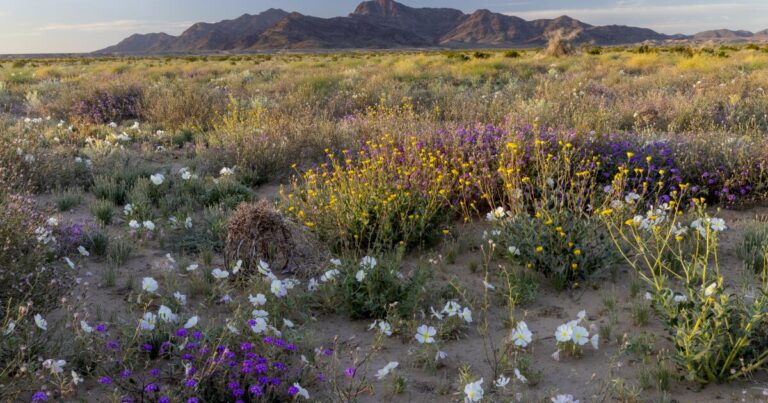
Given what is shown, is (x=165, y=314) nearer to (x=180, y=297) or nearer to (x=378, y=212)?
(x=180, y=297)

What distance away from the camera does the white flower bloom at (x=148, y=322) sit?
9.69 ft

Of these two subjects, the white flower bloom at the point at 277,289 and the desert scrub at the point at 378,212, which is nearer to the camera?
the white flower bloom at the point at 277,289

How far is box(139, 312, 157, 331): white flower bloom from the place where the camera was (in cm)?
295

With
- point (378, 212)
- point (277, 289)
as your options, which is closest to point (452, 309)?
point (277, 289)

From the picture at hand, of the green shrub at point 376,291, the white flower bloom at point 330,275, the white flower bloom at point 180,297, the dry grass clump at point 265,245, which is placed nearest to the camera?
the white flower bloom at point 180,297

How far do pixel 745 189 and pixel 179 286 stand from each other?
204 inches

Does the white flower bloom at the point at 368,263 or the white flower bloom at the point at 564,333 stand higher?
the white flower bloom at the point at 368,263

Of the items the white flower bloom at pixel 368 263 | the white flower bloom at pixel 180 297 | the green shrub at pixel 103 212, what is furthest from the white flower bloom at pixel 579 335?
the green shrub at pixel 103 212

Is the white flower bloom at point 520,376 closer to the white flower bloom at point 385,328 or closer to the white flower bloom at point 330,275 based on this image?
the white flower bloom at point 385,328

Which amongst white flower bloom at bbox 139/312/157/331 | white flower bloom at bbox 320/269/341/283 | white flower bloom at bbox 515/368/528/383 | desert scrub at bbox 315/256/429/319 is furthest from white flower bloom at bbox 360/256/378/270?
white flower bloom at bbox 139/312/157/331

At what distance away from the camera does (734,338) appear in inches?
113

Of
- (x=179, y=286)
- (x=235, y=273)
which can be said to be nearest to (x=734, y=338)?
(x=235, y=273)

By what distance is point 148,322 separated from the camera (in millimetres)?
3055

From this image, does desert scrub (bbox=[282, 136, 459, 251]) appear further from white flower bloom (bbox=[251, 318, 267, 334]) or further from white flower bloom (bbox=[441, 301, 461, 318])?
white flower bloom (bbox=[251, 318, 267, 334])
